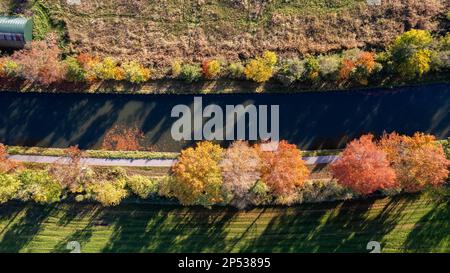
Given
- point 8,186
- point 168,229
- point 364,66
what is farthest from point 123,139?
point 364,66

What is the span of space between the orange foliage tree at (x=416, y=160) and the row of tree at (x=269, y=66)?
869 centimetres

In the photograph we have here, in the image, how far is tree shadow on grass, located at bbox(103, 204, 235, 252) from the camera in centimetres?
6119

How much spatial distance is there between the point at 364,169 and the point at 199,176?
17.2 metres

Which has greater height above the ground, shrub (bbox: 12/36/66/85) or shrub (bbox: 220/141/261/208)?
shrub (bbox: 12/36/66/85)

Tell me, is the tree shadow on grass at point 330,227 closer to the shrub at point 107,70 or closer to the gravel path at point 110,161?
the gravel path at point 110,161

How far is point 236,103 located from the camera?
63594mm

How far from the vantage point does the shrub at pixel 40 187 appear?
59.2 meters

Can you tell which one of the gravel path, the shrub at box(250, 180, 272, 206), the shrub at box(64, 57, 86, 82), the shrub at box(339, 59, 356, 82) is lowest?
the shrub at box(250, 180, 272, 206)

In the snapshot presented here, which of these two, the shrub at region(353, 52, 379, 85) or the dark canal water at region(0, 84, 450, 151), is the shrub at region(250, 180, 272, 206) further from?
the shrub at region(353, 52, 379, 85)

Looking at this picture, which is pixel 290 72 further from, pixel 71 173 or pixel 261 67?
pixel 71 173

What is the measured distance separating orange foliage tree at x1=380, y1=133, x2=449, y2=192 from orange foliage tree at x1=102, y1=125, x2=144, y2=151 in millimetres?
28033

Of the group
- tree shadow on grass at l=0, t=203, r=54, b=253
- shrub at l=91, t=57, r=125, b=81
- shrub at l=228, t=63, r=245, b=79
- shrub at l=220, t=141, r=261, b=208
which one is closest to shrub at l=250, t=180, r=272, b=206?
shrub at l=220, t=141, r=261, b=208

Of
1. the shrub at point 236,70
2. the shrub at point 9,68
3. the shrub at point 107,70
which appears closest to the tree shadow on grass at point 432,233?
the shrub at point 236,70

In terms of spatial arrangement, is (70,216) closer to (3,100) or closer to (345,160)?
(3,100)
